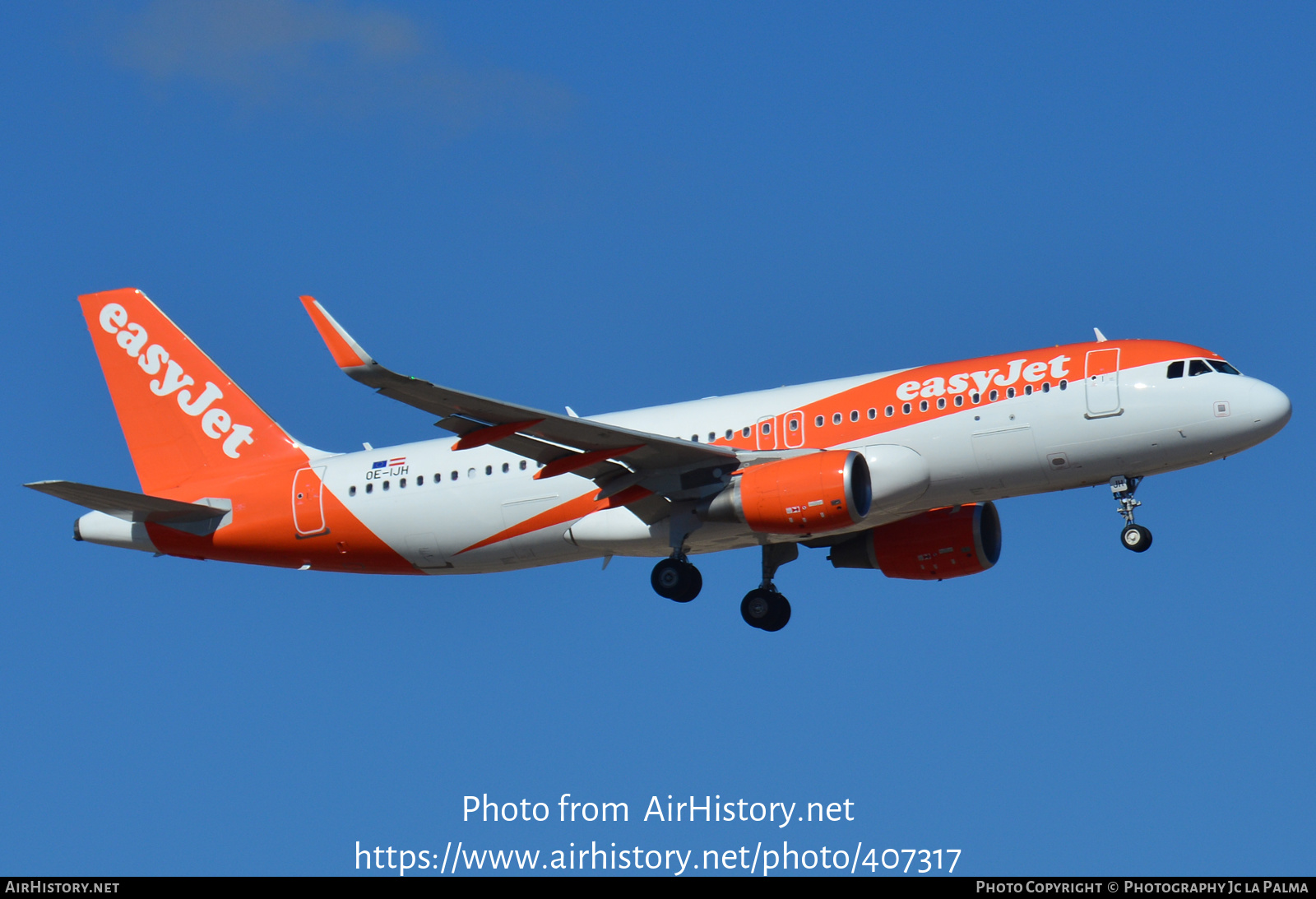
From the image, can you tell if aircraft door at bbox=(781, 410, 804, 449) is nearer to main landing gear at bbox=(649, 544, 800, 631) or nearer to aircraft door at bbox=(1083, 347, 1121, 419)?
main landing gear at bbox=(649, 544, 800, 631)

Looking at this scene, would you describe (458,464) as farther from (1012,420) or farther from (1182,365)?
(1182,365)

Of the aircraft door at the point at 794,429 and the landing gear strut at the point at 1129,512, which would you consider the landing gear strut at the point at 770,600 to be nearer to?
the aircraft door at the point at 794,429

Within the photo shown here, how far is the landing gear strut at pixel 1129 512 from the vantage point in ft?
102

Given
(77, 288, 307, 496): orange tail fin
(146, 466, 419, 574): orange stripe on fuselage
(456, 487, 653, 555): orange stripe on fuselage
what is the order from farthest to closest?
(77, 288, 307, 496): orange tail fin → (146, 466, 419, 574): orange stripe on fuselage → (456, 487, 653, 555): orange stripe on fuselage

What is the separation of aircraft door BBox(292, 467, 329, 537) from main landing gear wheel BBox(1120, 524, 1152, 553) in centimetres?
1707

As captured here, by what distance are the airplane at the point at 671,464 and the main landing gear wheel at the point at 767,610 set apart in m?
0.05

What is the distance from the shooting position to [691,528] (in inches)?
1304

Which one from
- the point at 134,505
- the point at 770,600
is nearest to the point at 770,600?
the point at 770,600

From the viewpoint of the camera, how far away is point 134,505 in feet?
117

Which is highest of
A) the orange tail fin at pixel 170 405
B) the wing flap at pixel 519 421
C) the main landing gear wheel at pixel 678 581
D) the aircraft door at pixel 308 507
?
the orange tail fin at pixel 170 405

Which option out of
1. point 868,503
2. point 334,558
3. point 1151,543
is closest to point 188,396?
point 334,558

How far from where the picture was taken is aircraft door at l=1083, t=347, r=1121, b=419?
3075cm

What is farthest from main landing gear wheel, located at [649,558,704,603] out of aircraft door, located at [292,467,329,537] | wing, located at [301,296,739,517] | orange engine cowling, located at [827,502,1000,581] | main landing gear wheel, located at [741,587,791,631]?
aircraft door, located at [292,467,329,537]

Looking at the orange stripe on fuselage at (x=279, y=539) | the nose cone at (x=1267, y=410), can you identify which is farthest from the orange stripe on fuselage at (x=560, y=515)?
the nose cone at (x=1267, y=410)
